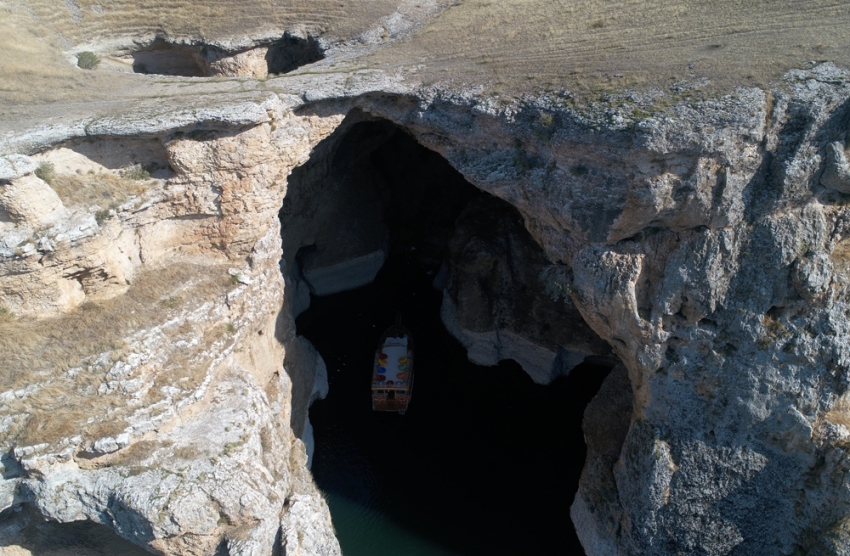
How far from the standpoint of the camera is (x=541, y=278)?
15.5 metres

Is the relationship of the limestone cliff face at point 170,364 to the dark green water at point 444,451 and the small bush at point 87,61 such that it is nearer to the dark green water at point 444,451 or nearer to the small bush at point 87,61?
the dark green water at point 444,451

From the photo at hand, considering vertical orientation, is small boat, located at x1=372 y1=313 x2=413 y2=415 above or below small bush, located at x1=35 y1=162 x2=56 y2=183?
below

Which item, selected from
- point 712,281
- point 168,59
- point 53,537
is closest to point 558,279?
point 712,281

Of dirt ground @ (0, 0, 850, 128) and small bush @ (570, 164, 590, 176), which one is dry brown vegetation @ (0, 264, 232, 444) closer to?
dirt ground @ (0, 0, 850, 128)

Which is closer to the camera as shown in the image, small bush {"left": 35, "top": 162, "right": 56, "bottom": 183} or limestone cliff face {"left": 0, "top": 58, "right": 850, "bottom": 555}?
limestone cliff face {"left": 0, "top": 58, "right": 850, "bottom": 555}

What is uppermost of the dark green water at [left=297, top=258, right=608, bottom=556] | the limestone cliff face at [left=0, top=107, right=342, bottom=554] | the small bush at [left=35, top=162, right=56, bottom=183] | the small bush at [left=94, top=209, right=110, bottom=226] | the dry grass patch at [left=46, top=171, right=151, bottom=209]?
the small bush at [left=35, top=162, right=56, bottom=183]

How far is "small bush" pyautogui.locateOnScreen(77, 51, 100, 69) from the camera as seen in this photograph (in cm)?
1638

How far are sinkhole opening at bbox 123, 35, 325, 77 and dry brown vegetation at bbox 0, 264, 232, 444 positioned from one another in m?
7.48

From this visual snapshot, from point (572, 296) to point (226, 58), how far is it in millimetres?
11535

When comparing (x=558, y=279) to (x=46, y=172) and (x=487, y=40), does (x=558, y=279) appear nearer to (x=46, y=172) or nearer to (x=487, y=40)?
(x=487, y=40)

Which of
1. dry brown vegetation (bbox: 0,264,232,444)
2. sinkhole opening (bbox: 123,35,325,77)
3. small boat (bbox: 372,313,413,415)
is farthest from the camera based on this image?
small boat (bbox: 372,313,413,415)

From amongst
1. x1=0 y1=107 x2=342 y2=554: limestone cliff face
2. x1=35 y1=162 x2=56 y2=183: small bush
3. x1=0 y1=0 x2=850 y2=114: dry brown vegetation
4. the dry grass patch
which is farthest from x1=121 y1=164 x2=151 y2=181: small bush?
x1=0 y1=0 x2=850 y2=114: dry brown vegetation

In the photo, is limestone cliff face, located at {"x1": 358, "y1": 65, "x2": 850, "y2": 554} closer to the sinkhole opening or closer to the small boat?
the sinkhole opening

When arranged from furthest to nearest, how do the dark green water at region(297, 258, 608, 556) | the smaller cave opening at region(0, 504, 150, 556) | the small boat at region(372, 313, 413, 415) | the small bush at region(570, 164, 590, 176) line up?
the small boat at region(372, 313, 413, 415), the dark green water at region(297, 258, 608, 556), the small bush at region(570, 164, 590, 176), the smaller cave opening at region(0, 504, 150, 556)
